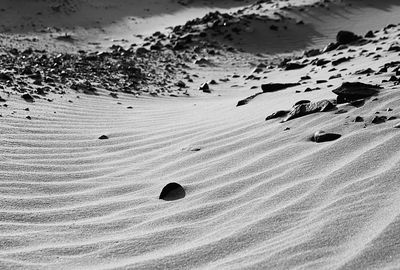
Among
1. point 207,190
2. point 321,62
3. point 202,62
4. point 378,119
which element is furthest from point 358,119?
point 202,62

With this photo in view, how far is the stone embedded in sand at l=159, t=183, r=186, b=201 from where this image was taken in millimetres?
2953

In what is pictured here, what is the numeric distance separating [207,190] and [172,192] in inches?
8.5

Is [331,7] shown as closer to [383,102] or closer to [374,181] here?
[383,102]

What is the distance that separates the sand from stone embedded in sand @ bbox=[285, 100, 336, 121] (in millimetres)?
72

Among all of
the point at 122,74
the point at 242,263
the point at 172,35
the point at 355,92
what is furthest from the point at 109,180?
the point at 172,35

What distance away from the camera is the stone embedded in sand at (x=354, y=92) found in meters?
3.96

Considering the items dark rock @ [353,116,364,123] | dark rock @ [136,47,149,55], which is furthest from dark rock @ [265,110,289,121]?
dark rock @ [136,47,149,55]

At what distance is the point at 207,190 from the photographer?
2951mm

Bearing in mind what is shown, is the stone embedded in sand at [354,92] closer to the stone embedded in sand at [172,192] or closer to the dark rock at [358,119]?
the dark rock at [358,119]

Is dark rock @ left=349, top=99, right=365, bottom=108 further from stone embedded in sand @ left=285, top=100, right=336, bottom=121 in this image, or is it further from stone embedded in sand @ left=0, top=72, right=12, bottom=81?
stone embedded in sand @ left=0, top=72, right=12, bottom=81

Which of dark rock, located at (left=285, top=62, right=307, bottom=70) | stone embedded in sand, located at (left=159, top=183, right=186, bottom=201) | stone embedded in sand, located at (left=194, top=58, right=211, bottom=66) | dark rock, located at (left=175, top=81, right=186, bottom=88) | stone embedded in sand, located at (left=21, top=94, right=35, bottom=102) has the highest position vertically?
stone embedded in sand, located at (left=194, top=58, right=211, bottom=66)

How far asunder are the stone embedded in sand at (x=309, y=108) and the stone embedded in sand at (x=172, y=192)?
132 centimetres

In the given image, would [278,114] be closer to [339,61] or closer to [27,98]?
[27,98]

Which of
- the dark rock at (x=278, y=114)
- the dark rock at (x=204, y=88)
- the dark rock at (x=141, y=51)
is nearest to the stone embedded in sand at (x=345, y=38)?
the dark rock at (x=204, y=88)
